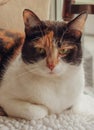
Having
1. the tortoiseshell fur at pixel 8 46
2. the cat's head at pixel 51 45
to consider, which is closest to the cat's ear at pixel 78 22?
the cat's head at pixel 51 45

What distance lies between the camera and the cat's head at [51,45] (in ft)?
2.29

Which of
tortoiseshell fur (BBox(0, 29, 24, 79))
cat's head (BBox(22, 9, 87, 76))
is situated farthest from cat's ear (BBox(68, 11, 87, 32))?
tortoiseshell fur (BBox(0, 29, 24, 79))

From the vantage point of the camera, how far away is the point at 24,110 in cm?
75

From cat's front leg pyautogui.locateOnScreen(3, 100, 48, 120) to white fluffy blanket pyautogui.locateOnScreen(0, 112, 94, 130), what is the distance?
0.05ft

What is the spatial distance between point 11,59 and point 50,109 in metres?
0.19

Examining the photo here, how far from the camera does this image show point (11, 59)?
84cm

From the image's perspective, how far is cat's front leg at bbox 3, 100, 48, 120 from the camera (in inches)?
29.2

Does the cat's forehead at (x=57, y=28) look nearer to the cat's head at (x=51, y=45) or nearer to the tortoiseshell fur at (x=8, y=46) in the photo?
the cat's head at (x=51, y=45)

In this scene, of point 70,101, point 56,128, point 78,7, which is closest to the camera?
point 56,128

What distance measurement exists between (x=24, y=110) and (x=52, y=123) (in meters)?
0.08

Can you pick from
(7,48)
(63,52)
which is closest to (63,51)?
(63,52)

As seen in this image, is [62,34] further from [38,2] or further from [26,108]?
[38,2]

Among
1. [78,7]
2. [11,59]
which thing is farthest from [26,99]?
[78,7]

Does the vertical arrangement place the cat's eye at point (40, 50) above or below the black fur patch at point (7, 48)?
above
